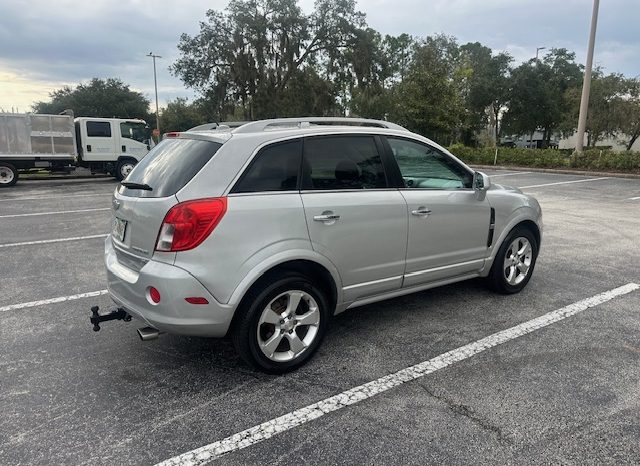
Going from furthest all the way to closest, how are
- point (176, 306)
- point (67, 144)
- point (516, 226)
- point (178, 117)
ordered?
point (178, 117)
point (67, 144)
point (516, 226)
point (176, 306)

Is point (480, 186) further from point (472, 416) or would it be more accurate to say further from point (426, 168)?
point (472, 416)

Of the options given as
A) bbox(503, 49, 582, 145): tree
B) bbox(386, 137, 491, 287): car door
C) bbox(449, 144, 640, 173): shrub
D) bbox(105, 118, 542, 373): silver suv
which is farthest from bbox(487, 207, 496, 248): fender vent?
bbox(503, 49, 582, 145): tree

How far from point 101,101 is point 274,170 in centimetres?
5321

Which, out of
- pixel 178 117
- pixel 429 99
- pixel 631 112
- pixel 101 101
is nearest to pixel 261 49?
pixel 429 99

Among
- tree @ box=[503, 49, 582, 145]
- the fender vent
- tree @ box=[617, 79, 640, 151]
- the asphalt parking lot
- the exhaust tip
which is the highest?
tree @ box=[503, 49, 582, 145]

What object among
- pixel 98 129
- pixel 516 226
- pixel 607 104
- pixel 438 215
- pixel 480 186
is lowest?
pixel 516 226

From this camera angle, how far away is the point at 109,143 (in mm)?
17953

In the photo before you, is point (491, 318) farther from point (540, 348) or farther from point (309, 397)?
point (309, 397)

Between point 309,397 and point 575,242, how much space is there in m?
5.70

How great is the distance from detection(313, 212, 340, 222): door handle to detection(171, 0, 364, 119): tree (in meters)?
28.0

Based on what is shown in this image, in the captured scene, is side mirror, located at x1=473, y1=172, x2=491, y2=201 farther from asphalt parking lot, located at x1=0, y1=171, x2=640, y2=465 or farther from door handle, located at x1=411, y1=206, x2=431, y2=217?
asphalt parking lot, located at x1=0, y1=171, x2=640, y2=465

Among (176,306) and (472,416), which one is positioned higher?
(176,306)

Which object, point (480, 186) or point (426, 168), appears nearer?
point (426, 168)

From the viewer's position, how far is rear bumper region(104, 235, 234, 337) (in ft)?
9.07
